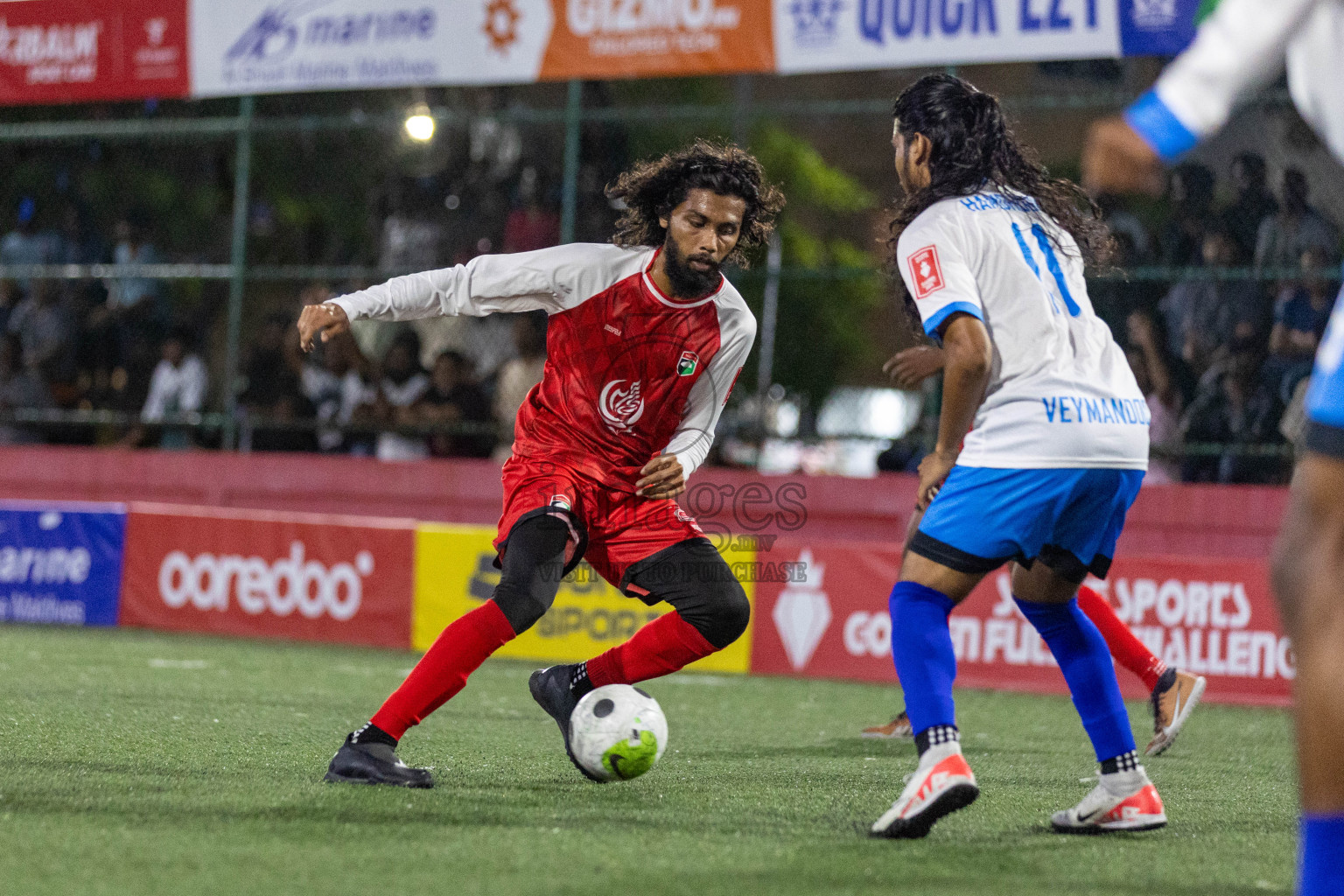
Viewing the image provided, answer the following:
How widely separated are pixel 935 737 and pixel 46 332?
11835 millimetres

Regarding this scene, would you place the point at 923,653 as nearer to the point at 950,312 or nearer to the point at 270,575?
the point at 950,312

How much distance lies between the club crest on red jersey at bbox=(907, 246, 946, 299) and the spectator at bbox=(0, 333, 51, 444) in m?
11.3

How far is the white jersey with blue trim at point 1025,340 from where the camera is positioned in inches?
158

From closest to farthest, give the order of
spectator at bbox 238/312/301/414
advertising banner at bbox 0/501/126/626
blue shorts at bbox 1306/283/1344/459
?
blue shorts at bbox 1306/283/1344/459 < advertising banner at bbox 0/501/126/626 < spectator at bbox 238/312/301/414

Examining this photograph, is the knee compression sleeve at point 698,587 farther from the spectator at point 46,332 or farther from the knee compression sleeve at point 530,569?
the spectator at point 46,332

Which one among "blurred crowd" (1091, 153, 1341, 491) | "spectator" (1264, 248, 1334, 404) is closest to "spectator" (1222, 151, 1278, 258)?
"blurred crowd" (1091, 153, 1341, 491)

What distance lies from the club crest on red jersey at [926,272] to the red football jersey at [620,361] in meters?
1.13

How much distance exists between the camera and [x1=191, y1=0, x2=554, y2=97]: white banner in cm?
1164

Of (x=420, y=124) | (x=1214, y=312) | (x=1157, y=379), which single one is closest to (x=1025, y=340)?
(x=1157, y=379)

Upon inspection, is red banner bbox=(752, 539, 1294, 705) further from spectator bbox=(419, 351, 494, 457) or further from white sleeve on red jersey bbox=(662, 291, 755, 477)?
white sleeve on red jersey bbox=(662, 291, 755, 477)

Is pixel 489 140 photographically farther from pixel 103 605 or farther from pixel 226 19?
pixel 103 605

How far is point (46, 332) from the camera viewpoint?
13867 millimetres

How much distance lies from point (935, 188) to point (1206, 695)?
5604 mm

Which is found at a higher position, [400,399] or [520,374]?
[520,374]
